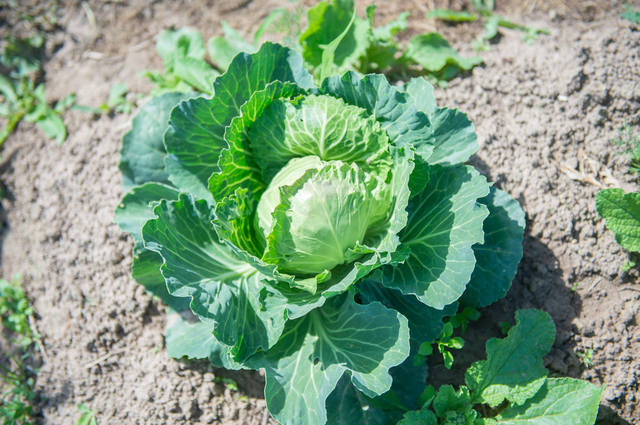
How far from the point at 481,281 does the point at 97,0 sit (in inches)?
207

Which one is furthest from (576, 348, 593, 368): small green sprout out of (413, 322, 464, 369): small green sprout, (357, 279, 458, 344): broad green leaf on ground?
(357, 279, 458, 344): broad green leaf on ground

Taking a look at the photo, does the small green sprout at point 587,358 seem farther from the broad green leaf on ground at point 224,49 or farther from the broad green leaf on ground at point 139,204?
the broad green leaf on ground at point 224,49

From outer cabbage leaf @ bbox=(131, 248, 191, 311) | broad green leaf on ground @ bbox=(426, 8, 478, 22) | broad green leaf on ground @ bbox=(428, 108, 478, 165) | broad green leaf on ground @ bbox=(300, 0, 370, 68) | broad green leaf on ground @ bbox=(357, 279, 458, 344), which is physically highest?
broad green leaf on ground @ bbox=(300, 0, 370, 68)

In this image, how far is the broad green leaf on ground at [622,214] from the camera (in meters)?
2.82

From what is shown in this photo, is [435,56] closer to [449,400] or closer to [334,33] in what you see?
[334,33]

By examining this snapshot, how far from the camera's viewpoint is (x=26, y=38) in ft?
16.5

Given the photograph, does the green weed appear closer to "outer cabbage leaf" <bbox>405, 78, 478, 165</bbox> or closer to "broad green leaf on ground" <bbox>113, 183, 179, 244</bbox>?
"broad green leaf on ground" <bbox>113, 183, 179, 244</bbox>

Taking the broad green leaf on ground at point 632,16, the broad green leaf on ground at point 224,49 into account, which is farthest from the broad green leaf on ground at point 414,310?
the broad green leaf on ground at point 632,16

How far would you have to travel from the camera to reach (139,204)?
3100 millimetres

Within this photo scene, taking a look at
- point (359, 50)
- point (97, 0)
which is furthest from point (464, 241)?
point (97, 0)

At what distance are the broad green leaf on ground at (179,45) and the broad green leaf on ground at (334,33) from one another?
3.95 feet

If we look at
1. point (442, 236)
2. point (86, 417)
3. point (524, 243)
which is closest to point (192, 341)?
point (86, 417)

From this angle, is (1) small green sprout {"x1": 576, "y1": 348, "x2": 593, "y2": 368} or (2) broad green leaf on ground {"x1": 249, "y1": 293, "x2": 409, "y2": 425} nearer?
(2) broad green leaf on ground {"x1": 249, "y1": 293, "x2": 409, "y2": 425}

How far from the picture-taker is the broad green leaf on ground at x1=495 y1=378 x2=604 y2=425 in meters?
2.55
